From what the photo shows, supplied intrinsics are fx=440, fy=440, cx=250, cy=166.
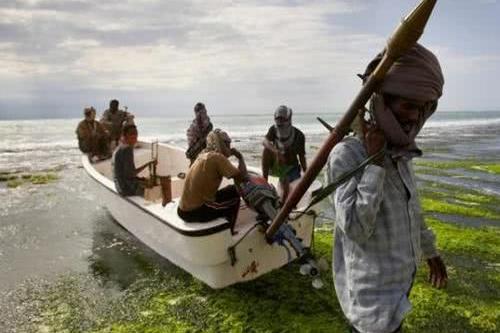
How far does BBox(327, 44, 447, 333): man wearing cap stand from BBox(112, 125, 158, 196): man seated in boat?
5571 mm

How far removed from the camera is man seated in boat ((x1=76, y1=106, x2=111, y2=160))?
38.9 ft

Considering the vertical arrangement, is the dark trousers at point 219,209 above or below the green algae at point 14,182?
above

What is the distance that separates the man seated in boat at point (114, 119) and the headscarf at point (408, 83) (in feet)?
37.0

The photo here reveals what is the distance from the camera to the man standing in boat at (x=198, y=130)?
9188 mm

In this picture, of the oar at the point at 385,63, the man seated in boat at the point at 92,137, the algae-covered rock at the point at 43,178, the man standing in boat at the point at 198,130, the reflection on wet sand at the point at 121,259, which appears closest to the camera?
the oar at the point at 385,63

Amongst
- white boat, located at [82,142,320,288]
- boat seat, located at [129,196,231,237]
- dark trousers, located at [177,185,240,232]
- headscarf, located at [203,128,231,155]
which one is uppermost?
headscarf, located at [203,128,231,155]

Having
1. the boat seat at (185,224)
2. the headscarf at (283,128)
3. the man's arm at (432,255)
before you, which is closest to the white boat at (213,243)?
the boat seat at (185,224)

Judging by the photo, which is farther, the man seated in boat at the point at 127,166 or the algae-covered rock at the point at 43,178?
the algae-covered rock at the point at 43,178

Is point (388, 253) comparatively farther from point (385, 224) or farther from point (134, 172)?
point (134, 172)

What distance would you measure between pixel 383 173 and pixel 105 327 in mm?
4392

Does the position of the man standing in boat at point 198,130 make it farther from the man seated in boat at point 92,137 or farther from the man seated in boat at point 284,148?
the man seated in boat at point 92,137

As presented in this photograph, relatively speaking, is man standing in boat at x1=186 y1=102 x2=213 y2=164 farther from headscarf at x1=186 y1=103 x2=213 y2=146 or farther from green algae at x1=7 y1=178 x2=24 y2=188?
green algae at x1=7 y1=178 x2=24 y2=188

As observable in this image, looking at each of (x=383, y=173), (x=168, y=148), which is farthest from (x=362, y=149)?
(x=168, y=148)

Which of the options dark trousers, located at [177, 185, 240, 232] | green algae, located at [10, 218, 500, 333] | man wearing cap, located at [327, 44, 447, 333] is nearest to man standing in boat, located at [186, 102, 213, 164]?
green algae, located at [10, 218, 500, 333]
